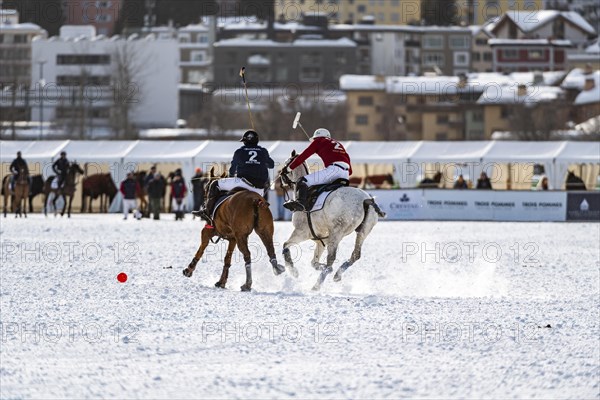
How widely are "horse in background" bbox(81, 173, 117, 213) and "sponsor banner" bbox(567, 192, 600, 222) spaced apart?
1642 cm

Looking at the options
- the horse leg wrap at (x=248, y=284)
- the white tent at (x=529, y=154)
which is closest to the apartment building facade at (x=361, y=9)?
the white tent at (x=529, y=154)

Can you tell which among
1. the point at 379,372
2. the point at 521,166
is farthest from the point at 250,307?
the point at 521,166

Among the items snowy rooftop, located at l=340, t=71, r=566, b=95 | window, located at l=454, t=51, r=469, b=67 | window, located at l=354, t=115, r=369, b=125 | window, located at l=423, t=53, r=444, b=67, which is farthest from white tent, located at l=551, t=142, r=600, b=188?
window, located at l=423, t=53, r=444, b=67

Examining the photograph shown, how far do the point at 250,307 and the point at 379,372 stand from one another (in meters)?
4.26

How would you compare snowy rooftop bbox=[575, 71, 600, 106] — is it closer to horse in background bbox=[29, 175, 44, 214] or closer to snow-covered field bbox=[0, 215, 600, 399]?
horse in background bbox=[29, 175, 44, 214]

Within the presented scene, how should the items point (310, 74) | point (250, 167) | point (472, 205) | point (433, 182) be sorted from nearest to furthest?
point (250, 167) → point (472, 205) → point (433, 182) → point (310, 74)

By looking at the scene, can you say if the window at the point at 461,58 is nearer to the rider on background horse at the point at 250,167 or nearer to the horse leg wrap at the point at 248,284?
the rider on background horse at the point at 250,167

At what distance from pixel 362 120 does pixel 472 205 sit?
77.4 metres

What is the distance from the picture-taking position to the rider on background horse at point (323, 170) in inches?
674

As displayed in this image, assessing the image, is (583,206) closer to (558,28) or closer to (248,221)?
(248,221)

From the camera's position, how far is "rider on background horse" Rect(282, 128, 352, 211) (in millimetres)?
17125

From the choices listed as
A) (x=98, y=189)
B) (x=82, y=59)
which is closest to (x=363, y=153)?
(x=98, y=189)

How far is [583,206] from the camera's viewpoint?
41312mm

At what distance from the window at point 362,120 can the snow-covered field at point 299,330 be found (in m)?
96.1
